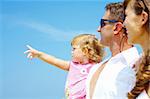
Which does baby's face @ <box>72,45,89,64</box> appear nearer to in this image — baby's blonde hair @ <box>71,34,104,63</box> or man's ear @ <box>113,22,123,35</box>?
baby's blonde hair @ <box>71,34,104,63</box>

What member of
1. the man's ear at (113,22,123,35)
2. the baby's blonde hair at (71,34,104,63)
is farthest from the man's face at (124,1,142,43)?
the baby's blonde hair at (71,34,104,63)

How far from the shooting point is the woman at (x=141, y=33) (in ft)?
5.44

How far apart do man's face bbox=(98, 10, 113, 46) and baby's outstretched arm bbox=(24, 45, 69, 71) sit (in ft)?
3.89

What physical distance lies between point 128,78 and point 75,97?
1.26m

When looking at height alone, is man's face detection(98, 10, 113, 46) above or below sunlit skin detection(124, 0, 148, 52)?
above

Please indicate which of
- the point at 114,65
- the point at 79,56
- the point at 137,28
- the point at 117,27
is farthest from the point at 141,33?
the point at 79,56

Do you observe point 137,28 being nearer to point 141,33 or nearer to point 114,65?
point 141,33

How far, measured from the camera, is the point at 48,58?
137 inches

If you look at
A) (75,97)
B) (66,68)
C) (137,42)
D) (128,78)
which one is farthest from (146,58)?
(66,68)

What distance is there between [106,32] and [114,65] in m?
0.25

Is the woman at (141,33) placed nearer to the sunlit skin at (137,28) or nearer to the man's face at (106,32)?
the sunlit skin at (137,28)

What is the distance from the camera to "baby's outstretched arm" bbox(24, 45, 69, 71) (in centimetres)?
337

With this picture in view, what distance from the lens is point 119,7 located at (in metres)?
2.17

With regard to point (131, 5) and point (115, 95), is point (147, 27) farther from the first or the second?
point (115, 95)
